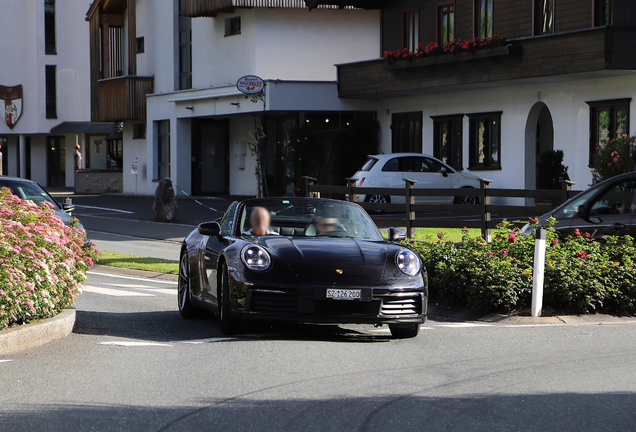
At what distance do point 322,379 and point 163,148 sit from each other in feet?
115

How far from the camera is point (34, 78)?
2311 inches

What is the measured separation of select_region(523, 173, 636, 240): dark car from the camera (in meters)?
12.0

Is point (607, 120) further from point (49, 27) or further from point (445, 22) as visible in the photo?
point (49, 27)

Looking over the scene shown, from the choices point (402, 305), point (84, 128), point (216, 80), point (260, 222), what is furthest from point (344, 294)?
point (84, 128)

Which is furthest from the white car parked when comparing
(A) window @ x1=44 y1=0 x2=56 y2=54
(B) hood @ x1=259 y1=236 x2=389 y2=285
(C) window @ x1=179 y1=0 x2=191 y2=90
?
(A) window @ x1=44 y1=0 x2=56 y2=54

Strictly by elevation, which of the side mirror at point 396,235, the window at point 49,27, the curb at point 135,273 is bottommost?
the curb at point 135,273

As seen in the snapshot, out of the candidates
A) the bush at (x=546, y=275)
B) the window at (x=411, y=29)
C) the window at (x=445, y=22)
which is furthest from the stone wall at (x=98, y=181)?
the bush at (x=546, y=275)

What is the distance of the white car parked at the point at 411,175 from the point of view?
85.9 ft

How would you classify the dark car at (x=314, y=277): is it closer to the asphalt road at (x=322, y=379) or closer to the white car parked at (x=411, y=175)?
the asphalt road at (x=322, y=379)

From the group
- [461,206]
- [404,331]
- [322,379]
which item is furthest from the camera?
[461,206]

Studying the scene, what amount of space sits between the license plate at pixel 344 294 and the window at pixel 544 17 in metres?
19.0

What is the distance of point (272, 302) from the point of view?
27.6 feet

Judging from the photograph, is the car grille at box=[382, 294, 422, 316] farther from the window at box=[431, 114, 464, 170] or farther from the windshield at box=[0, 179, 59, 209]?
the window at box=[431, 114, 464, 170]

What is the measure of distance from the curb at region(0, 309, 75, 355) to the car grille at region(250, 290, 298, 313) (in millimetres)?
1791
